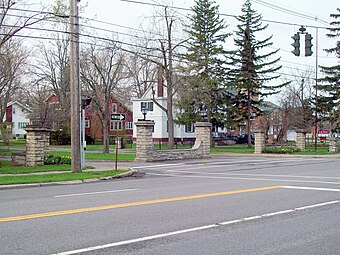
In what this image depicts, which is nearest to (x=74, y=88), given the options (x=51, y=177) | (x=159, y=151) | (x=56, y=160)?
(x=51, y=177)

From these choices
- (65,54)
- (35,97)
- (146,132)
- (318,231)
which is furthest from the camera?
(35,97)

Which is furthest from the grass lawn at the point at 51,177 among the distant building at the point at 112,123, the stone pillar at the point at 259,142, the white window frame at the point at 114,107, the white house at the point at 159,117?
the white window frame at the point at 114,107

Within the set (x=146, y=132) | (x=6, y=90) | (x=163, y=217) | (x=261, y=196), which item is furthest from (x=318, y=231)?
(x=6, y=90)

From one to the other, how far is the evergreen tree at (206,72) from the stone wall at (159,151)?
9368 mm

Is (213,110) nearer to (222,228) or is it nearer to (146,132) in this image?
(146,132)

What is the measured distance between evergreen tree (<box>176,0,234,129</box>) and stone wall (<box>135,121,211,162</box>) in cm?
937

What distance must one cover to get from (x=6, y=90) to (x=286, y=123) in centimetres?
3435

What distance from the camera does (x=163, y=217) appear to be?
891 cm

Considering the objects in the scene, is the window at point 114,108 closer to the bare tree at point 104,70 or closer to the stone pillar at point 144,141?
the bare tree at point 104,70

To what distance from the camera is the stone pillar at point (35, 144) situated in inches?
901

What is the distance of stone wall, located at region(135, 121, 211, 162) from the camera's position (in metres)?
29.2

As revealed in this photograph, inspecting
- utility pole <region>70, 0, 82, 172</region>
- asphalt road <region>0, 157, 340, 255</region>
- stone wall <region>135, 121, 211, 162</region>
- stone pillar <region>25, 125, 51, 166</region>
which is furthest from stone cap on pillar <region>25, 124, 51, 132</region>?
asphalt road <region>0, 157, 340, 255</region>

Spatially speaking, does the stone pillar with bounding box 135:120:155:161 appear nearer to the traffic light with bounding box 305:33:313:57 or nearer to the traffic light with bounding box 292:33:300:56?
the traffic light with bounding box 292:33:300:56

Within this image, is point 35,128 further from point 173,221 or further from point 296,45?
point 173,221
